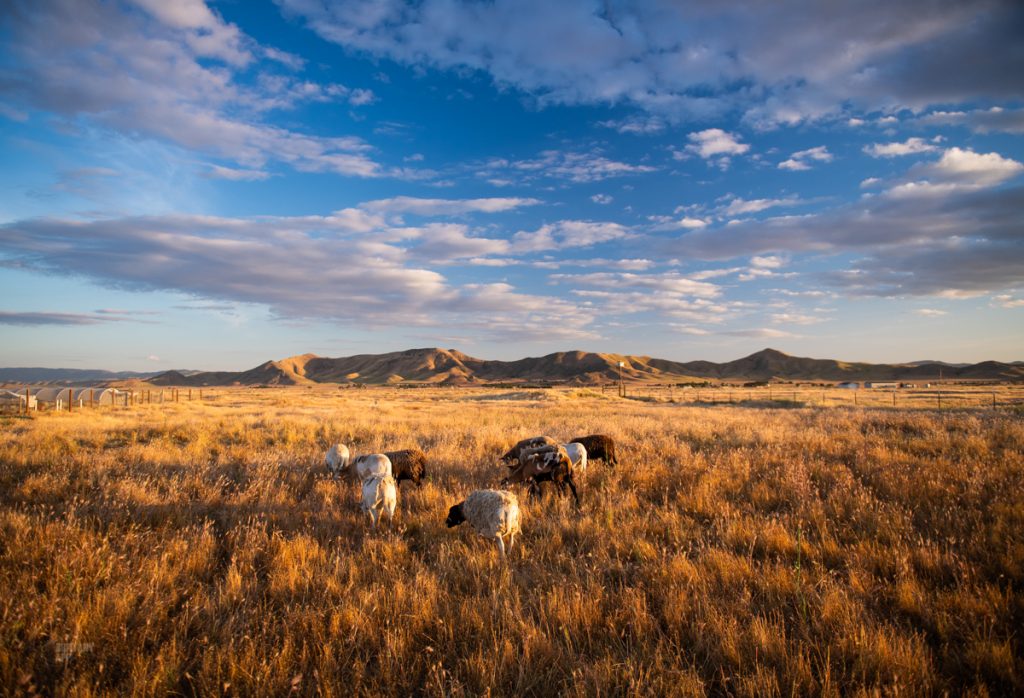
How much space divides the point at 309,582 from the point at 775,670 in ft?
13.5

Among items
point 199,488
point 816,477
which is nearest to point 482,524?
point 199,488

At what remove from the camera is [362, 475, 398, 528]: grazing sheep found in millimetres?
6223

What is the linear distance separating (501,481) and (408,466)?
6.14ft

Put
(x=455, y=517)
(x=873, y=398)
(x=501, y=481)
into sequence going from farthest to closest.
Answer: (x=873, y=398) < (x=501, y=481) < (x=455, y=517)

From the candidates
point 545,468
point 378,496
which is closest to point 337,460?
point 378,496

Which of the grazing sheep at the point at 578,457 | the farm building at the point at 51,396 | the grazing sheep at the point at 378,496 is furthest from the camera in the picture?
the farm building at the point at 51,396

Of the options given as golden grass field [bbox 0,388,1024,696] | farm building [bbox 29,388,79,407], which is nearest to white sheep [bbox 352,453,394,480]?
golden grass field [bbox 0,388,1024,696]

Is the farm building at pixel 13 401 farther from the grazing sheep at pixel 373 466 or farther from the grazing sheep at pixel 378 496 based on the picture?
the grazing sheep at pixel 378 496

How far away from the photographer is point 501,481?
802 centimetres

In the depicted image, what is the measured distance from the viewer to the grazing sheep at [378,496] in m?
6.22

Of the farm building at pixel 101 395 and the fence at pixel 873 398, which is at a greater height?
the farm building at pixel 101 395

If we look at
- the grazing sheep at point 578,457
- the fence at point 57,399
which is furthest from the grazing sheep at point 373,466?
the fence at point 57,399

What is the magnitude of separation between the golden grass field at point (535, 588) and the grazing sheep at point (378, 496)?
1.09ft

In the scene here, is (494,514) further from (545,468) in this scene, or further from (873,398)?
(873,398)
